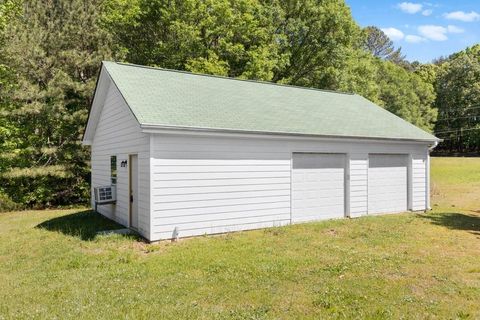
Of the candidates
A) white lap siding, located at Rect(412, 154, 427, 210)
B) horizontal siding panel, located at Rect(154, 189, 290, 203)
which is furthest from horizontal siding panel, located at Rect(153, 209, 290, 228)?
white lap siding, located at Rect(412, 154, 427, 210)

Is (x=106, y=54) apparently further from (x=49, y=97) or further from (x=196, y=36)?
(x=196, y=36)

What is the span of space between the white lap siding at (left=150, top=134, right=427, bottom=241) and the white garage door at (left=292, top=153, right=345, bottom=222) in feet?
0.98

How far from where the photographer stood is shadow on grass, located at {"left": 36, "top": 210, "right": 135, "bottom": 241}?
32.6ft

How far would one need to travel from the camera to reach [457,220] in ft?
39.4

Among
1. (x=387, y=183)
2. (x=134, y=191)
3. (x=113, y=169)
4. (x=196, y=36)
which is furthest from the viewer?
(x=196, y=36)

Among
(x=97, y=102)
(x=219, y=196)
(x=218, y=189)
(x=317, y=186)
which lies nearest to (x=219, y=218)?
(x=219, y=196)

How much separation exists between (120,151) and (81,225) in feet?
8.54

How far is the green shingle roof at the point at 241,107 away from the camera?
9641 mm

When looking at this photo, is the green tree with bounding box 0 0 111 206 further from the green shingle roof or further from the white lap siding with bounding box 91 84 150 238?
the green shingle roof

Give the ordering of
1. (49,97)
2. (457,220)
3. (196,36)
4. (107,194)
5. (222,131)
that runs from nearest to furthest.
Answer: (222,131), (107,194), (457,220), (49,97), (196,36)

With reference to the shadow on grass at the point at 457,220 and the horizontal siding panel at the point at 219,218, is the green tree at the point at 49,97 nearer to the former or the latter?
the horizontal siding panel at the point at 219,218

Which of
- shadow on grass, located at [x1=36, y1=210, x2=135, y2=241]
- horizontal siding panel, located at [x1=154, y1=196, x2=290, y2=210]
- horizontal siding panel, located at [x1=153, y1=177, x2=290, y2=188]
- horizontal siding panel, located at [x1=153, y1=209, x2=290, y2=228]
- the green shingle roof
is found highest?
the green shingle roof

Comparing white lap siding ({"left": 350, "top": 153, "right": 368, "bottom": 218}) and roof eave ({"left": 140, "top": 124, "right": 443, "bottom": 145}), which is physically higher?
roof eave ({"left": 140, "top": 124, "right": 443, "bottom": 145})

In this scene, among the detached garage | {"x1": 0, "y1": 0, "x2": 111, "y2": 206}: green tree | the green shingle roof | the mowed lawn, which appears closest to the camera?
the mowed lawn
